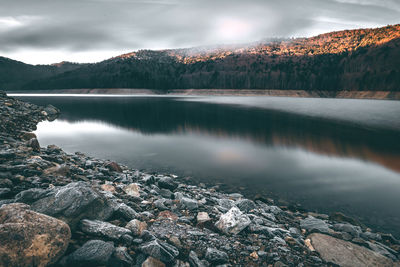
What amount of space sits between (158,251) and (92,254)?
1247 millimetres

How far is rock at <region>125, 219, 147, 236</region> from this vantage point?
5.01 metres

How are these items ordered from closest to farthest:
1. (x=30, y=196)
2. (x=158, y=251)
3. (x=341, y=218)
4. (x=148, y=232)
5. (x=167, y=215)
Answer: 1. (x=158, y=251)
2. (x=148, y=232)
3. (x=30, y=196)
4. (x=167, y=215)
5. (x=341, y=218)

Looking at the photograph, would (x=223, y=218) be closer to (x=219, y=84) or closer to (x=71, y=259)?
(x=71, y=259)

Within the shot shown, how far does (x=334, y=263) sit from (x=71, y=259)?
6256 mm

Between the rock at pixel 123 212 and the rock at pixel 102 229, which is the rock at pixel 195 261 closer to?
the rock at pixel 102 229

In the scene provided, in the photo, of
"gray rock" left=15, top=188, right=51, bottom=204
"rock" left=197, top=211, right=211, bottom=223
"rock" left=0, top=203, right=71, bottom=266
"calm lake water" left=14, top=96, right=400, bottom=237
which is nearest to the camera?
"rock" left=0, top=203, right=71, bottom=266

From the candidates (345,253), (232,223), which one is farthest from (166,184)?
(345,253)

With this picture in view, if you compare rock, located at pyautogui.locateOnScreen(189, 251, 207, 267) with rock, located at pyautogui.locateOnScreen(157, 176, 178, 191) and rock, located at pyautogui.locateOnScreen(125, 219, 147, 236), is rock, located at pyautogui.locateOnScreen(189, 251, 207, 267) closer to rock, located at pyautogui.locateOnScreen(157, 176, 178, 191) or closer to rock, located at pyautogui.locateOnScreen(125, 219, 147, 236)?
rock, located at pyautogui.locateOnScreen(125, 219, 147, 236)

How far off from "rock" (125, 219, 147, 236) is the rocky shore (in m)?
0.02

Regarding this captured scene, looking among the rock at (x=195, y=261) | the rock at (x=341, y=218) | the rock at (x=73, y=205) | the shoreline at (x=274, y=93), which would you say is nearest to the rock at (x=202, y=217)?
the rock at (x=195, y=261)

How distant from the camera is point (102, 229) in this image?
15.0 ft

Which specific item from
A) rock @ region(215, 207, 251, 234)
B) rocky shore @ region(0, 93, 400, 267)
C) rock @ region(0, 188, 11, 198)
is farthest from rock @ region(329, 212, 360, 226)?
rock @ region(0, 188, 11, 198)

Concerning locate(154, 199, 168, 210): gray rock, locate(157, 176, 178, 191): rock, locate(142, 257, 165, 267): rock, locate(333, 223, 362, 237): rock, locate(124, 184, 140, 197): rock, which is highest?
locate(142, 257, 165, 267): rock

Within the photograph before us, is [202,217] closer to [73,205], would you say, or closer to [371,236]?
[73,205]
